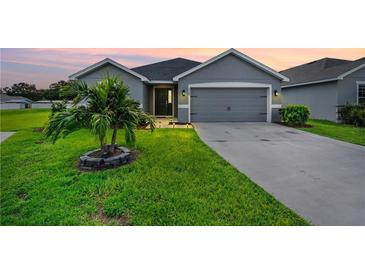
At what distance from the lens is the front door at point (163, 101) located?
18469 mm

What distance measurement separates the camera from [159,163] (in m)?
6.17

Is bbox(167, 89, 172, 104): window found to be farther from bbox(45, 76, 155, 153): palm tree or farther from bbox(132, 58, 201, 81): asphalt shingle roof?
bbox(45, 76, 155, 153): palm tree

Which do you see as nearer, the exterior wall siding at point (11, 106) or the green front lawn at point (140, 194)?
the green front lawn at point (140, 194)

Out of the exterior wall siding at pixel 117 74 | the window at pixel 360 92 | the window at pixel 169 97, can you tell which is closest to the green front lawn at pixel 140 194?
the exterior wall siding at pixel 117 74

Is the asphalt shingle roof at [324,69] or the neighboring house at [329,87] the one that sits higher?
the asphalt shingle roof at [324,69]

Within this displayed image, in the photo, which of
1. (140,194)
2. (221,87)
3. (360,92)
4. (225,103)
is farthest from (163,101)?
(140,194)

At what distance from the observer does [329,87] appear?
17203mm

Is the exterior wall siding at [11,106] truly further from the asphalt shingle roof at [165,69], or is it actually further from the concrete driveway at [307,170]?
the concrete driveway at [307,170]

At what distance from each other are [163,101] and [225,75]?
5.32 m

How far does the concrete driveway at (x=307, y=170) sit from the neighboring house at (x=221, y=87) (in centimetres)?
536

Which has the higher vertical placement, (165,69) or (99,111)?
(165,69)

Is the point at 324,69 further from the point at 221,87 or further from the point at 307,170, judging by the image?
the point at 307,170
